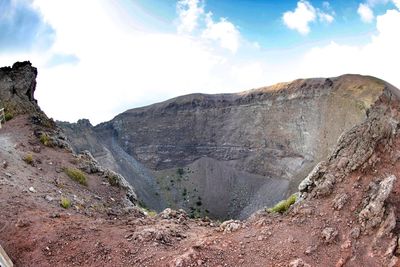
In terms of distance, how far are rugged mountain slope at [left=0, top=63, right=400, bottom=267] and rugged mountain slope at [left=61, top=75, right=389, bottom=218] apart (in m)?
48.6

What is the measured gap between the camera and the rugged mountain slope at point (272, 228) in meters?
11.1

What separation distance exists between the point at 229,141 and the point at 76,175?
260 ft

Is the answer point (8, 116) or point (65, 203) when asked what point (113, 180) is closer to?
point (65, 203)

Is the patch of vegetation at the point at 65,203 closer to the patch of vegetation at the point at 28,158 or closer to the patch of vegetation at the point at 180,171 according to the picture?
the patch of vegetation at the point at 28,158

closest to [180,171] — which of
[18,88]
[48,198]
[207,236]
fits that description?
[18,88]

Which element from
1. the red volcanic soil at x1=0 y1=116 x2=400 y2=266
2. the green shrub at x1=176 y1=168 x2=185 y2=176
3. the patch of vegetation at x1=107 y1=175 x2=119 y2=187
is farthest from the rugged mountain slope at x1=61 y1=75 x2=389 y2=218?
the red volcanic soil at x1=0 y1=116 x2=400 y2=266

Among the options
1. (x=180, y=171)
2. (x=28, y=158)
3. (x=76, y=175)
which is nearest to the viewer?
(x=28, y=158)

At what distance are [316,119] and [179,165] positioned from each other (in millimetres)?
38185

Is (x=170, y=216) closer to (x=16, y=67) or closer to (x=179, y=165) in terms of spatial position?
(x=16, y=67)

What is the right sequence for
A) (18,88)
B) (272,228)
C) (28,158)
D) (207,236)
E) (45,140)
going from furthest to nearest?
(18,88), (45,140), (28,158), (207,236), (272,228)

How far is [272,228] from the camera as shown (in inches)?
483

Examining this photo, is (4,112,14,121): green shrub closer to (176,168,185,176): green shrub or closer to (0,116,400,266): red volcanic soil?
(0,116,400,266): red volcanic soil

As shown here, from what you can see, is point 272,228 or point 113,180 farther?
point 113,180

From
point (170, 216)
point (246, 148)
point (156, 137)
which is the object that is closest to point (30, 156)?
point (170, 216)
